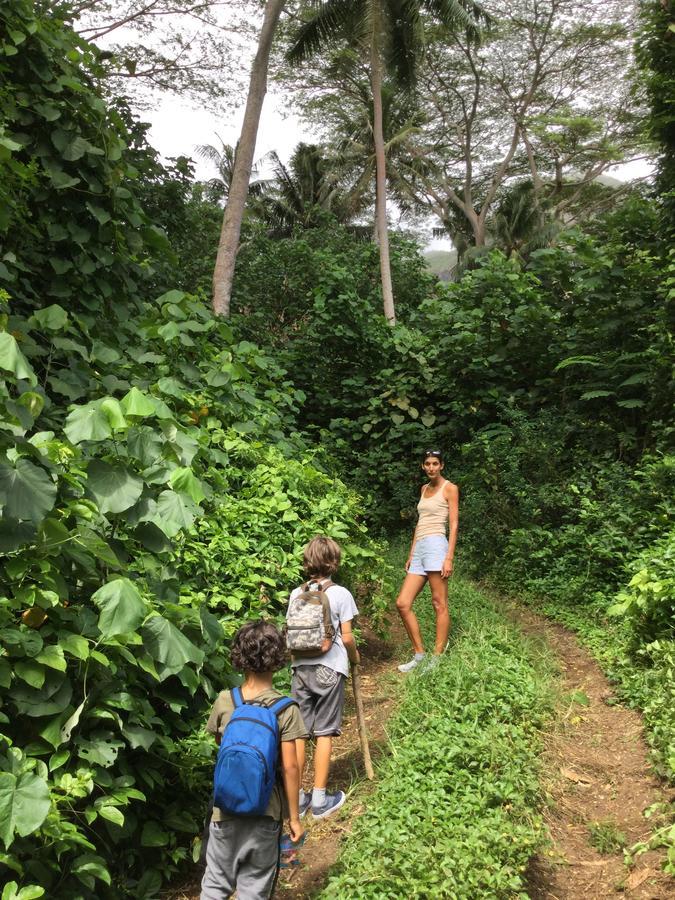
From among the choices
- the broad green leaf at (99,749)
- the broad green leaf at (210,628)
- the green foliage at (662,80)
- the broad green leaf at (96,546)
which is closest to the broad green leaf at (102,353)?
the broad green leaf at (210,628)

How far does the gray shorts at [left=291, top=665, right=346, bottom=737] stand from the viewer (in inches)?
134

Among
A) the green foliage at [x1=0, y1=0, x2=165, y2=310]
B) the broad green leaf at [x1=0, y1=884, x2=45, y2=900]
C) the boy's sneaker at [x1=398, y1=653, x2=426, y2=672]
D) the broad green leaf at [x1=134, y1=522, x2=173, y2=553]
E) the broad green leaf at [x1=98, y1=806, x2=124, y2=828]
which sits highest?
the green foliage at [x1=0, y1=0, x2=165, y2=310]

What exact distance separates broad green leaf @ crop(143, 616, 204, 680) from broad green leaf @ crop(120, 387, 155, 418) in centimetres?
75

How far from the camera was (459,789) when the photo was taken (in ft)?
10.9

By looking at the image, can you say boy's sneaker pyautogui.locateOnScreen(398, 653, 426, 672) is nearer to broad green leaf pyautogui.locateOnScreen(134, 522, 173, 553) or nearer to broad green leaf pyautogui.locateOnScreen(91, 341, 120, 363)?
broad green leaf pyautogui.locateOnScreen(91, 341, 120, 363)

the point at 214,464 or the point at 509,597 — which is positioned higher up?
the point at 214,464

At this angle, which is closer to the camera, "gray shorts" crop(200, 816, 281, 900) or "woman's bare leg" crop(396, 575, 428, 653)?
"gray shorts" crop(200, 816, 281, 900)

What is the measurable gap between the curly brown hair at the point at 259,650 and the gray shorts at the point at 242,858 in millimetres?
478

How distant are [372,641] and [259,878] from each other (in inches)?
144

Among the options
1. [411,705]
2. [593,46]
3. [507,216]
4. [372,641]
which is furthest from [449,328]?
[507,216]

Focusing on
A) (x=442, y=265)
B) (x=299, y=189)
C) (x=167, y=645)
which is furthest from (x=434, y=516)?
(x=442, y=265)

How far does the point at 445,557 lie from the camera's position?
5055mm

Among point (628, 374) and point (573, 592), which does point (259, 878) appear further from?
point (628, 374)

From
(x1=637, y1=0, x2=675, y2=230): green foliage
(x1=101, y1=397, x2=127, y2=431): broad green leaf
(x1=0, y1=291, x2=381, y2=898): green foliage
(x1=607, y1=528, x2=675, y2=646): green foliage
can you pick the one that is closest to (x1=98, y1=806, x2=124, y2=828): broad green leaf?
(x1=0, y1=291, x2=381, y2=898): green foliage
